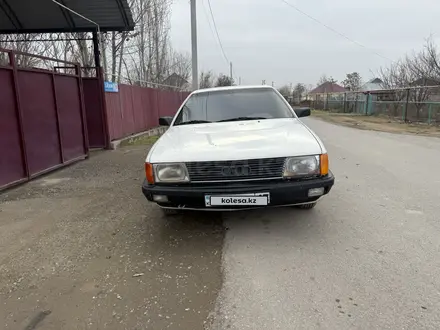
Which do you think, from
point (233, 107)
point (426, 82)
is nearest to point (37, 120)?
point (233, 107)

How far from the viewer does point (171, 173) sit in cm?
362

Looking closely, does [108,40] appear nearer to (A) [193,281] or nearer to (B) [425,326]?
(A) [193,281]

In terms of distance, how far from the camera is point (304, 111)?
5344 millimetres

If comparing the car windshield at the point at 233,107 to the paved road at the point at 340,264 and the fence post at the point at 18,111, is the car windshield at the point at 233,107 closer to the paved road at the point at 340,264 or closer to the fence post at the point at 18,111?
the paved road at the point at 340,264

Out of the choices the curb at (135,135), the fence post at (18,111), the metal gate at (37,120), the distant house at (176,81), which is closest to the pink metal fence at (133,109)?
the curb at (135,135)

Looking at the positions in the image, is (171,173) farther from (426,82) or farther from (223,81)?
(223,81)

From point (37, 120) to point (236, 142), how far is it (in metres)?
4.72

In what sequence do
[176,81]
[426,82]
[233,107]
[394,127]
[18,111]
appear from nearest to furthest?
[233,107], [18,111], [394,127], [426,82], [176,81]

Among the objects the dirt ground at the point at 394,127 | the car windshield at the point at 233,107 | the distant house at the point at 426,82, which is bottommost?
the dirt ground at the point at 394,127

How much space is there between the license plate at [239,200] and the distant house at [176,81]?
78.0 feet

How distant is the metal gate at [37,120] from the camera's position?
231 inches

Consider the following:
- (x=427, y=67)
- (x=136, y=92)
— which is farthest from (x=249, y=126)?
(x=427, y=67)

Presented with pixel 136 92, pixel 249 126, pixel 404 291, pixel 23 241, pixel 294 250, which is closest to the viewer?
pixel 404 291

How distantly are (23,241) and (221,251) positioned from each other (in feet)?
7.17
